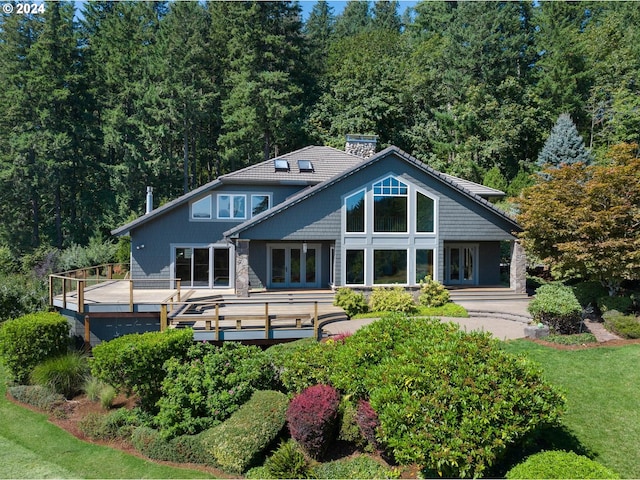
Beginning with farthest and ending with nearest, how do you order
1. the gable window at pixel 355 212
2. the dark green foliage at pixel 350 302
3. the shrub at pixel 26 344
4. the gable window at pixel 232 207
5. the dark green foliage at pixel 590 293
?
1. the gable window at pixel 232 207
2. the gable window at pixel 355 212
3. the dark green foliage at pixel 350 302
4. the dark green foliage at pixel 590 293
5. the shrub at pixel 26 344

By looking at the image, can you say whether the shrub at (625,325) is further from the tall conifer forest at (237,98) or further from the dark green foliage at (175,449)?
the tall conifer forest at (237,98)

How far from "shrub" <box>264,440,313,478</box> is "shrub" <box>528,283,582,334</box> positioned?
840 cm

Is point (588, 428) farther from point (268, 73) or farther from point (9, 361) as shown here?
point (268, 73)

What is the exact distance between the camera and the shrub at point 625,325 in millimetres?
12016

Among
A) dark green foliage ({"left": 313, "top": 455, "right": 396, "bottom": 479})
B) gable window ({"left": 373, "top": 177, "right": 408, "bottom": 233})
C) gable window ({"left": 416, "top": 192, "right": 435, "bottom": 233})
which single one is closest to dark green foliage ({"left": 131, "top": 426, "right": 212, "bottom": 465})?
dark green foliage ({"left": 313, "top": 455, "right": 396, "bottom": 479})

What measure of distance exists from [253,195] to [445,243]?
926 centimetres

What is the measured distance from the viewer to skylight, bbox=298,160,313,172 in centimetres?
2205

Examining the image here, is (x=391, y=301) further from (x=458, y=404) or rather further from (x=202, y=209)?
(x=458, y=404)

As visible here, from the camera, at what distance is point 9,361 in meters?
10.9

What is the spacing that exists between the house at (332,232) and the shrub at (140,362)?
853 centimetres

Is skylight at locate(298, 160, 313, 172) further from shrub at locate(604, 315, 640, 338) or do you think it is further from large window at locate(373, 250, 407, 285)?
shrub at locate(604, 315, 640, 338)

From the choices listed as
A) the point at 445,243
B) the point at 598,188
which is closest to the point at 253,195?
the point at 445,243

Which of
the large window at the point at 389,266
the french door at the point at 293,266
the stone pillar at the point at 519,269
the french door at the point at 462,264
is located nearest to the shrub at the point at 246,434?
the large window at the point at 389,266

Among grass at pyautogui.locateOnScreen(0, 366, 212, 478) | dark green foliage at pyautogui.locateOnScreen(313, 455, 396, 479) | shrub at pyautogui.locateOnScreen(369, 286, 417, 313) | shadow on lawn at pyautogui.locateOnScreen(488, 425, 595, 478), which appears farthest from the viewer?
shrub at pyautogui.locateOnScreen(369, 286, 417, 313)
